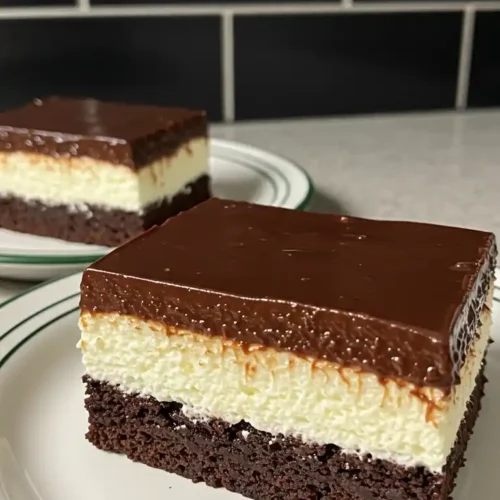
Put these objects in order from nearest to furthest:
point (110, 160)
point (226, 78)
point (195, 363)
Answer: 1. point (195, 363)
2. point (110, 160)
3. point (226, 78)

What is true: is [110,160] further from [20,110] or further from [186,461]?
[186,461]

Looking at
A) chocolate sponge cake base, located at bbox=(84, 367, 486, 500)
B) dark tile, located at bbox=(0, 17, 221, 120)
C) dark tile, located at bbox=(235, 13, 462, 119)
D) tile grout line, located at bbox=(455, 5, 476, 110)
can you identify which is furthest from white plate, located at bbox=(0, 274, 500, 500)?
tile grout line, located at bbox=(455, 5, 476, 110)

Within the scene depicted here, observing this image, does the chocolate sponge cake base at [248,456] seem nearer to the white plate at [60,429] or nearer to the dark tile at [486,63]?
the white plate at [60,429]

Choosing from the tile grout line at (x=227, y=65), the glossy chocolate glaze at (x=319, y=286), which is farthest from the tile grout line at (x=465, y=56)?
the glossy chocolate glaze at (x=319, y=286)

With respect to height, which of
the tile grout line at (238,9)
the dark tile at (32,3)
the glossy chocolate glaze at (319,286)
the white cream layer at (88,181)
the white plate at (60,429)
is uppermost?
the dark tile at (32,3)

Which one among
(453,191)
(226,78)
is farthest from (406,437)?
(226,78)

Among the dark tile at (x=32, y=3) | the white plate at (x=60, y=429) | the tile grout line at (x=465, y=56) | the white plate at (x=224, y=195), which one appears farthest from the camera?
the tile grout line at (x=465, y=56)
